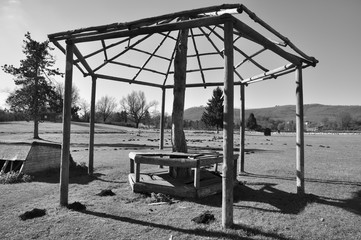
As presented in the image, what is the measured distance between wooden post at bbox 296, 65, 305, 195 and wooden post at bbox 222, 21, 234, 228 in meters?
3.10

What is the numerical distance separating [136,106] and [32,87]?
6628 centimetres

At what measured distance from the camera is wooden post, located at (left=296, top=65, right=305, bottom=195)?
659 centimetres

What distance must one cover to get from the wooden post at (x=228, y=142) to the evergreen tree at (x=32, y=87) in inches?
1131

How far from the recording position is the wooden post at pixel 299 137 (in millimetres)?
6594

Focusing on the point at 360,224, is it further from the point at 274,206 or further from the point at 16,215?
the point at 16,215

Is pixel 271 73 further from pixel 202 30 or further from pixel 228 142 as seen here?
pixel 228 142

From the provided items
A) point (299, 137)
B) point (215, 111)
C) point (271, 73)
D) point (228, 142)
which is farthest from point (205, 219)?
point (215, 111)

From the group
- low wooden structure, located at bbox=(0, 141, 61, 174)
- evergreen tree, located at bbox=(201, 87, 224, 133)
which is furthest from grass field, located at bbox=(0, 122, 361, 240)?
Result: evergreen tree, located at bbox=(201, 87, 224, 133)

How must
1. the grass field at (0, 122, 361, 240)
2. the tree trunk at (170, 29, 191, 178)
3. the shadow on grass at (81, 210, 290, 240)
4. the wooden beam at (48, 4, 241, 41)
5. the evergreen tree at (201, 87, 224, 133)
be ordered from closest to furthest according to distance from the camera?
the shadow on grass at (81, 210, 290, 240)
the grass field at (0, 122, 361, 240)
the wooden beam at (48, 4, 241, 41)
the tree trunk at (170, 29, 191, 178)
the evergreen tree at (201, 87, 224, 133)

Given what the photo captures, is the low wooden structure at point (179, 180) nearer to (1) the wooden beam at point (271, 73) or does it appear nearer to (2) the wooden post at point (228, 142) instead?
(2) the wooden post at point (228, 142)

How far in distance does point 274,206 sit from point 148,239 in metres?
3.21

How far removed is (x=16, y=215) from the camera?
4957 mm

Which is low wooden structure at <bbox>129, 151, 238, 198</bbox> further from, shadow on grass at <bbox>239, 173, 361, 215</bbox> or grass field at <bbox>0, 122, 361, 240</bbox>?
shadow on grass at <bbox>239, 173, 361, 215</bbox>

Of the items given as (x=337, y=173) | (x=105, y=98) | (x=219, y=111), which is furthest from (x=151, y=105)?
(x=337, y=173)
